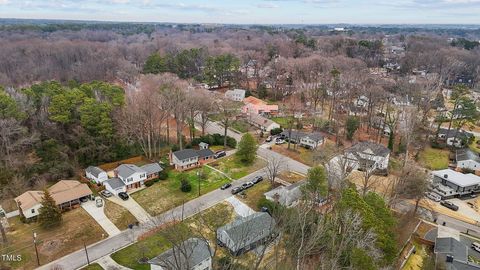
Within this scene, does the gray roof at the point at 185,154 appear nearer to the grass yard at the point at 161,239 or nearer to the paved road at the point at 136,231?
the paved road at the point at 136,231

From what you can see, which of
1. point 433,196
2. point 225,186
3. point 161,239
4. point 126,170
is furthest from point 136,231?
point 433,196

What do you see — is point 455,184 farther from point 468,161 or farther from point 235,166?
point 235,166

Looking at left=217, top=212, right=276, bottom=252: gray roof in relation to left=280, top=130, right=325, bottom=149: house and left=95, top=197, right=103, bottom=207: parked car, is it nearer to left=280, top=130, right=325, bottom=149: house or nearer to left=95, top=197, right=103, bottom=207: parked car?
left=95, top=197, right=103, bottom=207: parked car

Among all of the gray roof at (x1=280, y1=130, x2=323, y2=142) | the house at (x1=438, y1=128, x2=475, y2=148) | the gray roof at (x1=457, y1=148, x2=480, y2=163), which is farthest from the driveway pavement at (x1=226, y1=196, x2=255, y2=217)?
the house at (x1=438, y1=128, x2=475, y2=148)

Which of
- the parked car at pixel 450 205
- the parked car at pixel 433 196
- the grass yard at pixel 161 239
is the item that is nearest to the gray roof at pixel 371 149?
the parked car at pixel 433 196

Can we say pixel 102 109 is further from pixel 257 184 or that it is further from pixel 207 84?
pixel 207 84

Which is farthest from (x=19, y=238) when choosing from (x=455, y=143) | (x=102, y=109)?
(x=455, y=143)
